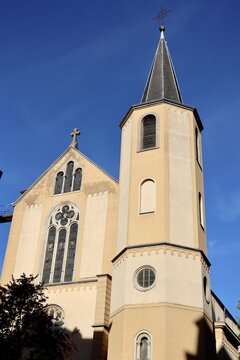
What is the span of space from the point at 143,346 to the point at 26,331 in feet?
16.0

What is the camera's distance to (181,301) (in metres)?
20.8

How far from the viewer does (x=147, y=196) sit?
79.7 ft

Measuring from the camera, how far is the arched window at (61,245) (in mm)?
25641

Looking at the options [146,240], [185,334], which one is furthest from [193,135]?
[185,334]

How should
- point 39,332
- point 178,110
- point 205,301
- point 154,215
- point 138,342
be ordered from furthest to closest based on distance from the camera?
1. point 178,110
2. point 154,215
3. point 205,301
4. point 138,342
5. point 39,332

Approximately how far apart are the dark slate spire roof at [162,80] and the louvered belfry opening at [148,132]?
1.37 metres

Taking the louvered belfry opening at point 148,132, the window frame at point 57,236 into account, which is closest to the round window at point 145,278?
the window frame at point 57,236

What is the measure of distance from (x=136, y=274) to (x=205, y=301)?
3134mm

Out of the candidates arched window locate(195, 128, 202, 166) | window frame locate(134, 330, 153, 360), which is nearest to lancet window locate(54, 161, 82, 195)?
arched window locate(195, 128, 202, 166)

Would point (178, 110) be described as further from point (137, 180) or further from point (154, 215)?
point (154, 215)

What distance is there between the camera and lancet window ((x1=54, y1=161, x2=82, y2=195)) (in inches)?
1123

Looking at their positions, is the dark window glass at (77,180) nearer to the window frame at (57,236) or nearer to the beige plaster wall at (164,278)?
the window frame at (57,236)

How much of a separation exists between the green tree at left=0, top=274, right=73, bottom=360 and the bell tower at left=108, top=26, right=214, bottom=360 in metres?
3.38

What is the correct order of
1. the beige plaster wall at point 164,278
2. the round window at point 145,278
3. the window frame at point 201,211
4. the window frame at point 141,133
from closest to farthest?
the beige plaster wall at point 164,278, the round window at point 145,278, the window frame at point 201,211, the window frame at point 141,133
